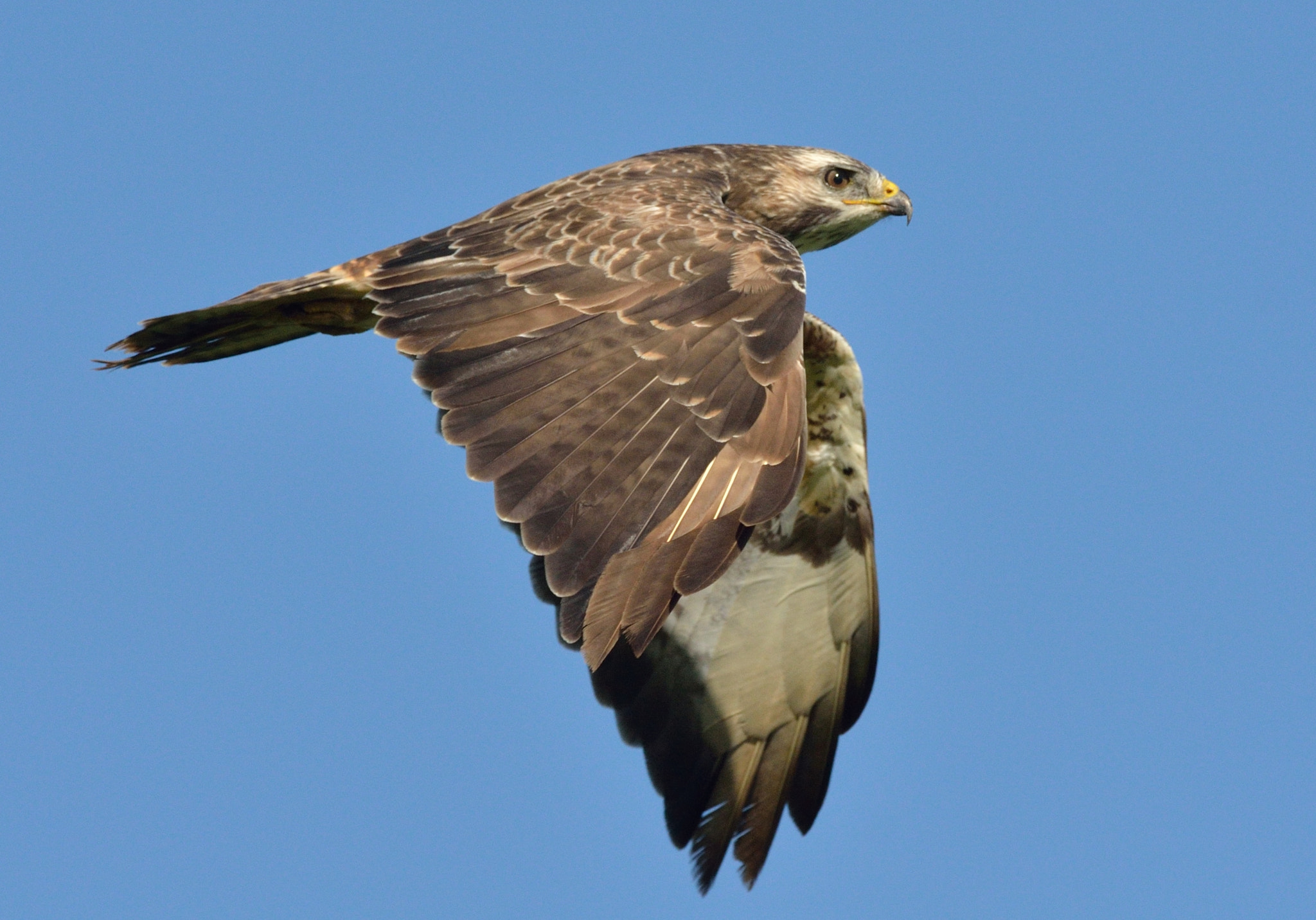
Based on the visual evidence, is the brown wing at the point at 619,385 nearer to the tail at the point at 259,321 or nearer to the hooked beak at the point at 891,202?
the tail at the point at 259,321

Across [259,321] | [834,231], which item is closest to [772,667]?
[834,231]

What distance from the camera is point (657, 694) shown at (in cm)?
821

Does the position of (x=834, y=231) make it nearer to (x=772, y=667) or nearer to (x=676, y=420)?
(x=772, y=667)

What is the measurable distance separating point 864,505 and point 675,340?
285 centimetres

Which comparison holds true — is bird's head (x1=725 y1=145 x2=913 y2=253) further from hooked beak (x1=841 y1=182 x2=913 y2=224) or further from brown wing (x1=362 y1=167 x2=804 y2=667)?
brown wing (x1=362 y1=167 x2=804 y2=667)

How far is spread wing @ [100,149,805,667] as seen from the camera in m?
5.57

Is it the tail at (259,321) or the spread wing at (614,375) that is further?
the tail at (259,321)

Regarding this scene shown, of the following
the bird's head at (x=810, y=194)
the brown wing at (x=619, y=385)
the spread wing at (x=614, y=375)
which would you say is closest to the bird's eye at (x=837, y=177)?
the bird's head at (x=810, y=194)

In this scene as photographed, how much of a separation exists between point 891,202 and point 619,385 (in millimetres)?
3637

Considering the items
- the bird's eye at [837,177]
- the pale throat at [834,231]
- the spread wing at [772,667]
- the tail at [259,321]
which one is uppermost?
the bird's eye at [837,177]

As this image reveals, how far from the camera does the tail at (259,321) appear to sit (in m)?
7.46

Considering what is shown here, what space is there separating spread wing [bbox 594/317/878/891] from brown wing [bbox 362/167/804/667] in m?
1.89

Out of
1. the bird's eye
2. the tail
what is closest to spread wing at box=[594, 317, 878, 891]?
the bird's eye

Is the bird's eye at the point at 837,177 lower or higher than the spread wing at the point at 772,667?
higher
